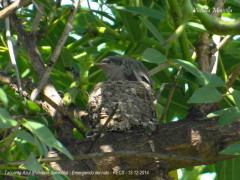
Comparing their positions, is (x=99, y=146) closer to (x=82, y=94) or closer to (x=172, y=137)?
(x=172, y=137)

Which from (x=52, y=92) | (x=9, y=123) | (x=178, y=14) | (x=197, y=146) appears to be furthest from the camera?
(x=52, y=92)

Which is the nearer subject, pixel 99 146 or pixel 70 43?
pixel 99 146

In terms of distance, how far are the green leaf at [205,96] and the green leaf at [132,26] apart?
1.52m

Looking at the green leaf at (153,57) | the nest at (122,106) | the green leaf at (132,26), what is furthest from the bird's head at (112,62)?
the green leaf at (153,57)

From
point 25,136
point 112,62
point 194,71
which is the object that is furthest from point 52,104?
point 112,62

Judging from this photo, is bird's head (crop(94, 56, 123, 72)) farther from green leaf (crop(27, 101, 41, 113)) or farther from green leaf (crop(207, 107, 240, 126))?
green leaf (crop(207, 107, 240, 126))

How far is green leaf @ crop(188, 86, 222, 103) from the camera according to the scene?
260cm

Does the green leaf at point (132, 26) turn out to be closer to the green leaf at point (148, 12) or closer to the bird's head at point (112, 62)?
the green leaf at point (148, 12)

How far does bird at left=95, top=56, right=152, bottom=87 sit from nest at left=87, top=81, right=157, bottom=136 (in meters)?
0.27

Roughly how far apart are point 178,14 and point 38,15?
3.49 feet

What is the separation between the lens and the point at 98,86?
4492mm

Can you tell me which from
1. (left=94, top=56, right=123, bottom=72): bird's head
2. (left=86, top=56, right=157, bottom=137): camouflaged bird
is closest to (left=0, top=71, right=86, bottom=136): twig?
(left=86, top=56, right=157, bottom=137): camouflaged bird

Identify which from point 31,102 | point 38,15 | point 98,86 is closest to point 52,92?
point 31,102

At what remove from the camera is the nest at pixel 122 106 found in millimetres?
3851
